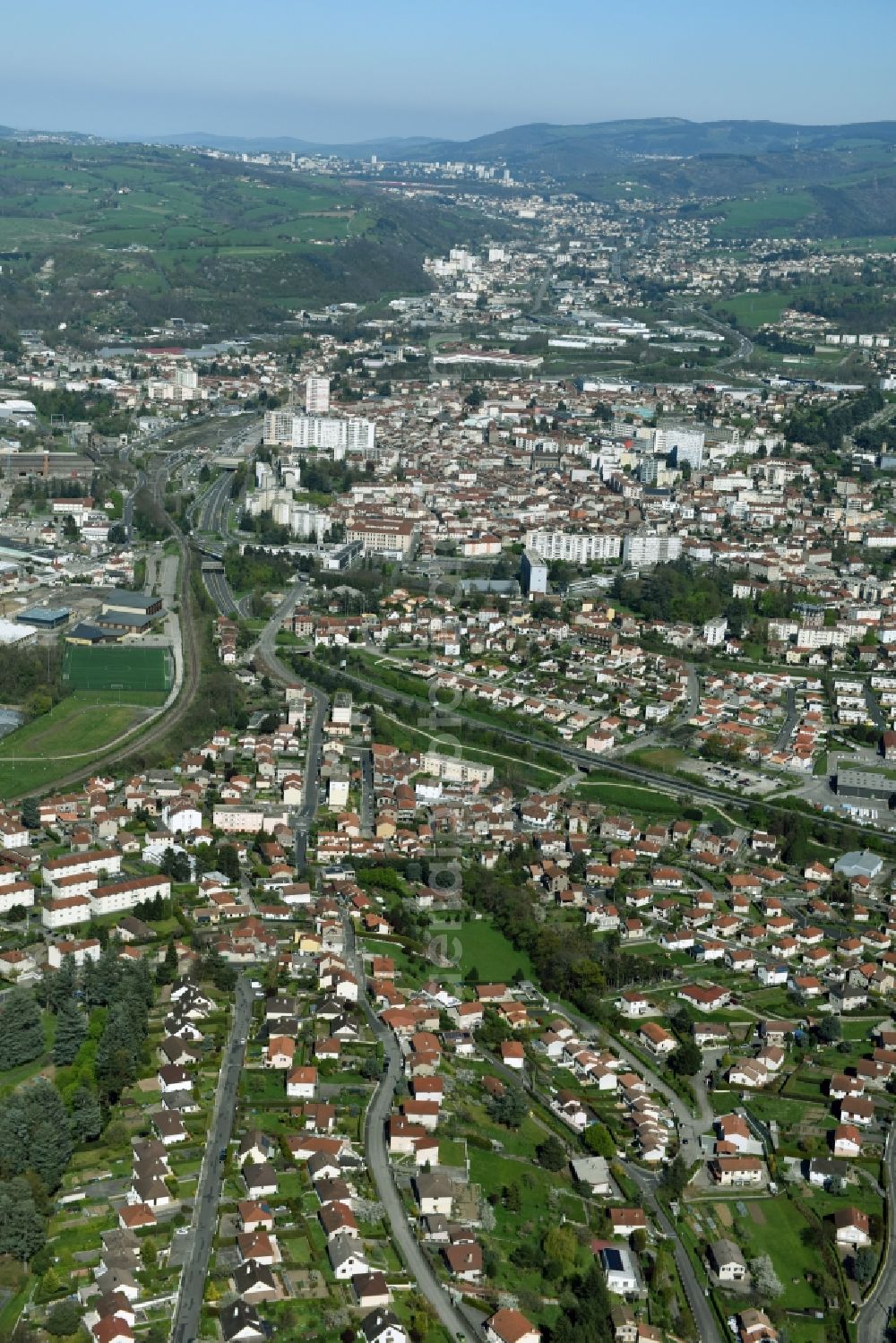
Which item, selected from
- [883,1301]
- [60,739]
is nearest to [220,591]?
[60,739]

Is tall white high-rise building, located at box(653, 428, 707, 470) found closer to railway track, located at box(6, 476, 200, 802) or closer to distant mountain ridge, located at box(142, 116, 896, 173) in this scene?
railway track, located at box(6, 476, 200, 802)

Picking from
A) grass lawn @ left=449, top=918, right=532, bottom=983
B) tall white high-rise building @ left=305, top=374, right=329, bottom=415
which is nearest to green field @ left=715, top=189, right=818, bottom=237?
tall white high-rise building @ left=305, top=374, right=329, bottom=415

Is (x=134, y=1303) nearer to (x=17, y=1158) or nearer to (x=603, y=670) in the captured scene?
(x=17, y=1158)

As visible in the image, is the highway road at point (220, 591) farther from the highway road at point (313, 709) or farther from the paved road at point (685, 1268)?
the paved road at point (685, 1268)

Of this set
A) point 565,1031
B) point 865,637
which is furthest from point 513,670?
point 565,1031

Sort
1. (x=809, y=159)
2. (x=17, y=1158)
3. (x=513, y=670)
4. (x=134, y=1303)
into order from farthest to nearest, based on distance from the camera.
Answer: (x=809, y=159) → (x=513, y=670) → (x=17, y=1158) → (x=134, y=1303)

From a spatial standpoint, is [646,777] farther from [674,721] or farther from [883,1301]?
[883,1301]
